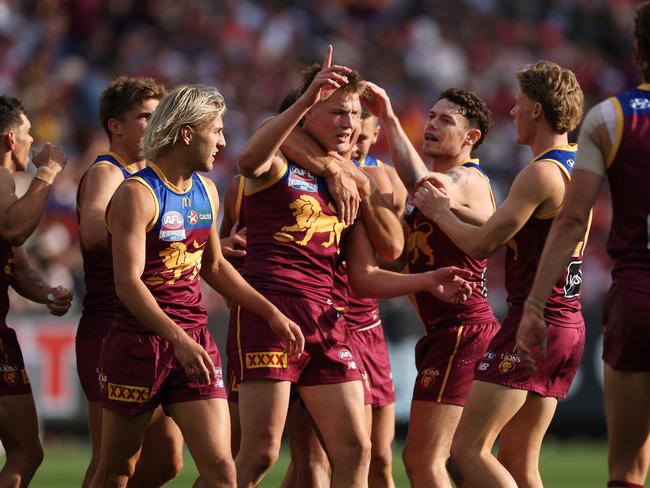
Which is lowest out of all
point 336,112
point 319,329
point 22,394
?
point 22,394

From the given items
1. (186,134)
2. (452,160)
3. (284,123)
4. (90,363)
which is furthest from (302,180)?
(90,363)

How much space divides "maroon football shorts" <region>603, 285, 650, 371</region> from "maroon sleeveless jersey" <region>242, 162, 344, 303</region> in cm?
223

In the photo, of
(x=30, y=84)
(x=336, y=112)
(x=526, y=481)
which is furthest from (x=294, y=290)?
(x=30, y=84)

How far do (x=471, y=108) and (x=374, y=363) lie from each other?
1.88m

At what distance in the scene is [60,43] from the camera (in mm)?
20016

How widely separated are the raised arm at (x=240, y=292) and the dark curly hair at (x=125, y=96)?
1370 millimetres

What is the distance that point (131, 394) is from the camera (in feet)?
22.2

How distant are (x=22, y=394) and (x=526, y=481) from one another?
10.3ft

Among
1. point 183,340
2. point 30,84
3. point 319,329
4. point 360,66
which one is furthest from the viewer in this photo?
point 360,66

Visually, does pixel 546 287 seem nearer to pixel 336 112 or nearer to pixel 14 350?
pixel 336 112

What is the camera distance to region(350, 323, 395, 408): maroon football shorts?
8578mm

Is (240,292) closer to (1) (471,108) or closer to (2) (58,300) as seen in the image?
(2) (58,300)

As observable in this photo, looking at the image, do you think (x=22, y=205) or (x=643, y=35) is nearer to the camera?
(x=643, y=35)

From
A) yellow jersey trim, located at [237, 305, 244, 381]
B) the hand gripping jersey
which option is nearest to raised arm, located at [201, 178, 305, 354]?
the hand gripping jersey
